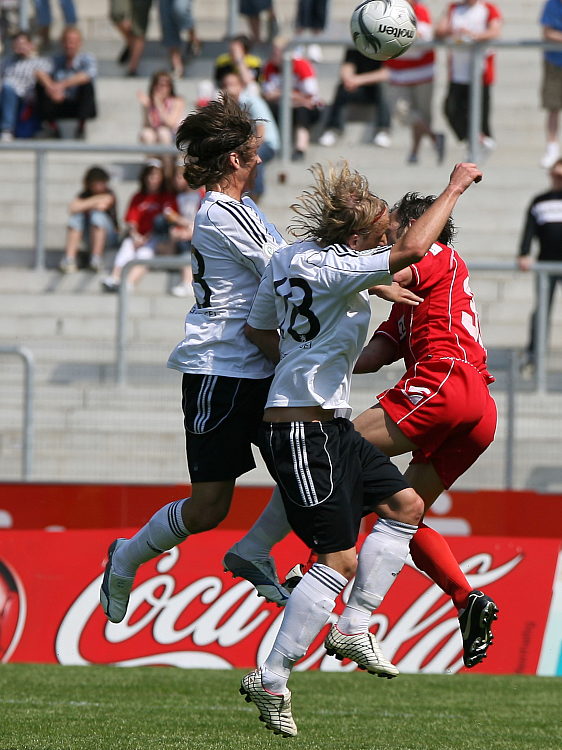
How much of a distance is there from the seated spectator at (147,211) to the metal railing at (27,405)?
309 cm

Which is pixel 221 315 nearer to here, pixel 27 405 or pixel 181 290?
pixel 27 405

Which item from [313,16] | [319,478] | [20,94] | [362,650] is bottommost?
[362,650]

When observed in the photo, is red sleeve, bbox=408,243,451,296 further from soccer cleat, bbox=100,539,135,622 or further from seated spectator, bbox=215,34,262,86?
seated spectator, bbox=215,34,262,86

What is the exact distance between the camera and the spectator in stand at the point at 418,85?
46.5ft

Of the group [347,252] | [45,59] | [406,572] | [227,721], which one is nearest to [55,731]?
[227,721]

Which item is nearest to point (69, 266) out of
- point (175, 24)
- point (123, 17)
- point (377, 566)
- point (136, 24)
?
point (175, 24)

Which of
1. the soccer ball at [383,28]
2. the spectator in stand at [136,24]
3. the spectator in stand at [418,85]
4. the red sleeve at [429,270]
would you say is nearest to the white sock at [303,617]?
the red sleeve at [429,270]

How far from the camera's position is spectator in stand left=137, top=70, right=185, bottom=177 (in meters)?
14.6

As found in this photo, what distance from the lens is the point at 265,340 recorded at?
609 centimetres

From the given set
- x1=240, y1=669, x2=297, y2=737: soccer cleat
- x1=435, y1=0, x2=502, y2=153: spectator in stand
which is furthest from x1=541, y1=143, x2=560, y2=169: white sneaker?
x1=240, y1=669, x2=297, y2=737: soccer cleat

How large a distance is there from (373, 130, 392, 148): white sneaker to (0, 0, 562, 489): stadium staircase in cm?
8

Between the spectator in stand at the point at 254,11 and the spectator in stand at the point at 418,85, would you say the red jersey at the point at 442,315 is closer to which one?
the spectator in stand at the point at 418,85

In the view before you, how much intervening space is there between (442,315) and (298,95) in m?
8.78

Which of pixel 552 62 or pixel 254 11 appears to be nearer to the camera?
pixel 552 62
